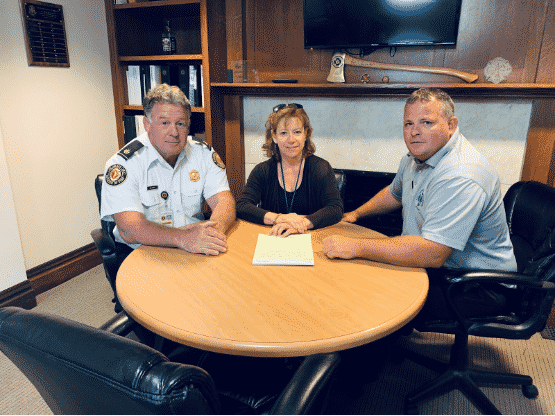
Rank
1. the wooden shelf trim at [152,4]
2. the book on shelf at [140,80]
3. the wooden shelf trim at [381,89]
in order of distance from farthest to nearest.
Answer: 1. the book on shelf at [140,80]
2. the wooden shelf trim at [152,4]
3. the wooden shelf trim at [381,89]

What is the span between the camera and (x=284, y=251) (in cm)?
139

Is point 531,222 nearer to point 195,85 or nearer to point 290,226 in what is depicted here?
point 290,226

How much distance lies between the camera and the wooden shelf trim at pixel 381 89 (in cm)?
207

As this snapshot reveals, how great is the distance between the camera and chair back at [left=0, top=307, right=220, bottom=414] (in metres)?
0.47

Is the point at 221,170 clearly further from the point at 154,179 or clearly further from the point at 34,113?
the point at 34,113

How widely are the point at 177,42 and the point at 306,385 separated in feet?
9.53

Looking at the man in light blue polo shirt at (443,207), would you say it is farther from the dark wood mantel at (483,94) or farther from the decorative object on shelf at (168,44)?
the decorative object on shelf at (168,44)

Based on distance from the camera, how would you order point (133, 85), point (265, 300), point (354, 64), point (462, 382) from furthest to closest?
point (133, 85)
point (354, 64)
point (462, 382)
point (265, 300)

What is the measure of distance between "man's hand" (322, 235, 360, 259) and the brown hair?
837 mm

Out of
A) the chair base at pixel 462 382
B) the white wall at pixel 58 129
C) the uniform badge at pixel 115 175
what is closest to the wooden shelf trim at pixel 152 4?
the white wall at pixel 58 129

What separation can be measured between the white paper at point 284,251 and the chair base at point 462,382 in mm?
729

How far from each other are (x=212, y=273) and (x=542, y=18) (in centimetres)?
229

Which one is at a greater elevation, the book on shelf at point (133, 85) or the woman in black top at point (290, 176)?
the book on shelf at point (133, 85)

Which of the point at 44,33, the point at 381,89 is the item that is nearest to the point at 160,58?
the point at 44,33
